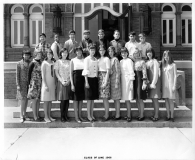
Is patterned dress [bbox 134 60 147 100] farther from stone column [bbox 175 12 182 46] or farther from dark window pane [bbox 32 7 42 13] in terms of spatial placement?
dark window pane [bbox 32 7 42 13]

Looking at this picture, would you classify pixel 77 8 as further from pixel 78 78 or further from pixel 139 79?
pixel 139 79

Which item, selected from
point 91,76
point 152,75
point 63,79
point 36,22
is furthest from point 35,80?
point 36,22

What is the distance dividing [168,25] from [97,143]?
22.3 feet

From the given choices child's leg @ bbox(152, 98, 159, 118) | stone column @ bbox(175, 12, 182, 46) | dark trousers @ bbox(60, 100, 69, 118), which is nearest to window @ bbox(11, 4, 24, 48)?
dark trousers @ bbox(60, 100, 69, 118)

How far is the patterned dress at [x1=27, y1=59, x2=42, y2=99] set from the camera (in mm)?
5117

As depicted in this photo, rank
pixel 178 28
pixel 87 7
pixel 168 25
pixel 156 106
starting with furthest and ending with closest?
pixel 168 25
pixel 178 28
pixel 87 7
pixel 156 106

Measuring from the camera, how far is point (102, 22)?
900 cm

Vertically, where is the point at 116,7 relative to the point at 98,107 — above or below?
above

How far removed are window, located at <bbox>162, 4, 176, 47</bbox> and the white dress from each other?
5.05 meters

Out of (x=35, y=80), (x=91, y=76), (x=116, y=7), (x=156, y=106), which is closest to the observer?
(x=91, y=76)

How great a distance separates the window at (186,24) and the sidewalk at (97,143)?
17.9 feet

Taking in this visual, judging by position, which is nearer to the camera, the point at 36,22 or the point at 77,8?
the point at 77,8

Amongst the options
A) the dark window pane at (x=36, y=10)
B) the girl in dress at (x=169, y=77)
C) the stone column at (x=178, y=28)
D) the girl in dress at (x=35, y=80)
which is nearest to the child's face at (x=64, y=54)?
the girl in dress at (x=35, y=80)

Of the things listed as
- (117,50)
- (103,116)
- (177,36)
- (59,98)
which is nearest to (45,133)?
(59,98)
